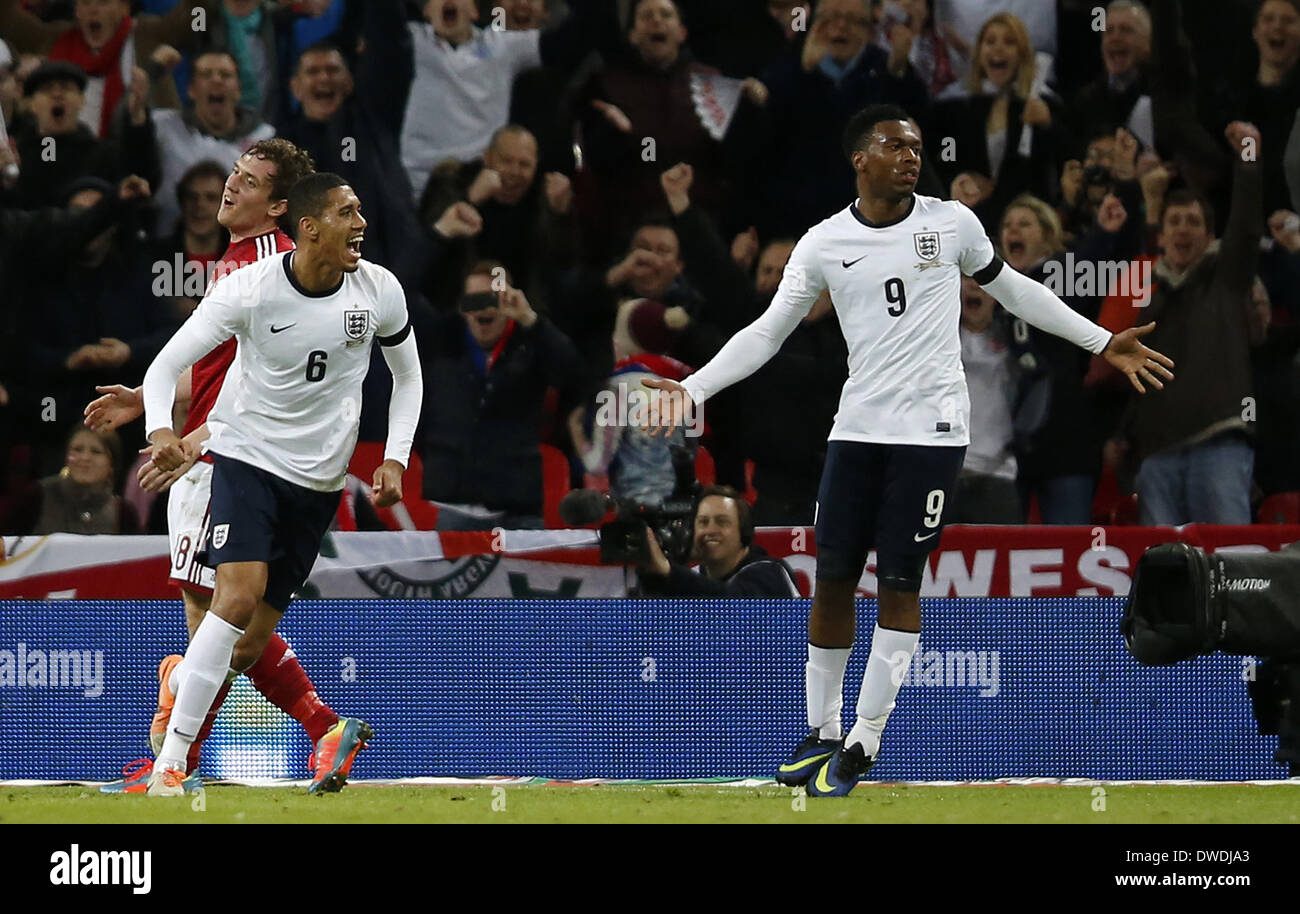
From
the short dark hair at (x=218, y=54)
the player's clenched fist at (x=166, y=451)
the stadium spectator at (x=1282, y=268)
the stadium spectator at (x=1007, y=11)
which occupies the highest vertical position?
the stadium spectator at (x=1007, y=11)

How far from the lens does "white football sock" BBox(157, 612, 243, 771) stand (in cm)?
548

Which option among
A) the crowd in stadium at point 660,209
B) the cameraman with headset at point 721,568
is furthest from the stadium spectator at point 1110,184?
the cameraman with headset at point 721,568

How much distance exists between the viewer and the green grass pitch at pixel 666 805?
4.96m

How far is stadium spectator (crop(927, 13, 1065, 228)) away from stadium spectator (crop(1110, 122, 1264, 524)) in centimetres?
→ 57

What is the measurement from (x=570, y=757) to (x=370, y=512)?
1.52m

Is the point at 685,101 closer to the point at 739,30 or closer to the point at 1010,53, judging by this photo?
the point at 739,30

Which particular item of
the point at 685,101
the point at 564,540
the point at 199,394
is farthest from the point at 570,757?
the point at 685,101

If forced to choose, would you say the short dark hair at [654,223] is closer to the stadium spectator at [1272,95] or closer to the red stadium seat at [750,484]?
the red stadium seat at [750,484]

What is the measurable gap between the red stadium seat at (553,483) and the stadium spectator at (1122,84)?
99.8 inches

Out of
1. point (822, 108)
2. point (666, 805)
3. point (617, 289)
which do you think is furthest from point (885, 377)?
point (822, 108)

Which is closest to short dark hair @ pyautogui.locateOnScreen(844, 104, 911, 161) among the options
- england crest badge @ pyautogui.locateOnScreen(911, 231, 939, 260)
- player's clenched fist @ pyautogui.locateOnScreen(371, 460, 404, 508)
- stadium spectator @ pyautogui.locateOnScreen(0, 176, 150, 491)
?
england crest badge @ pyautogui.locateOnScreen(911, 231, 939, 260)

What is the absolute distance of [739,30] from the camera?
837 centimetres

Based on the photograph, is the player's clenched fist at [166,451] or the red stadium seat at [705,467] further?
the red stadium seat at [705,467]

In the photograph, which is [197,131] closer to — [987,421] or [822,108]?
[822,108]
